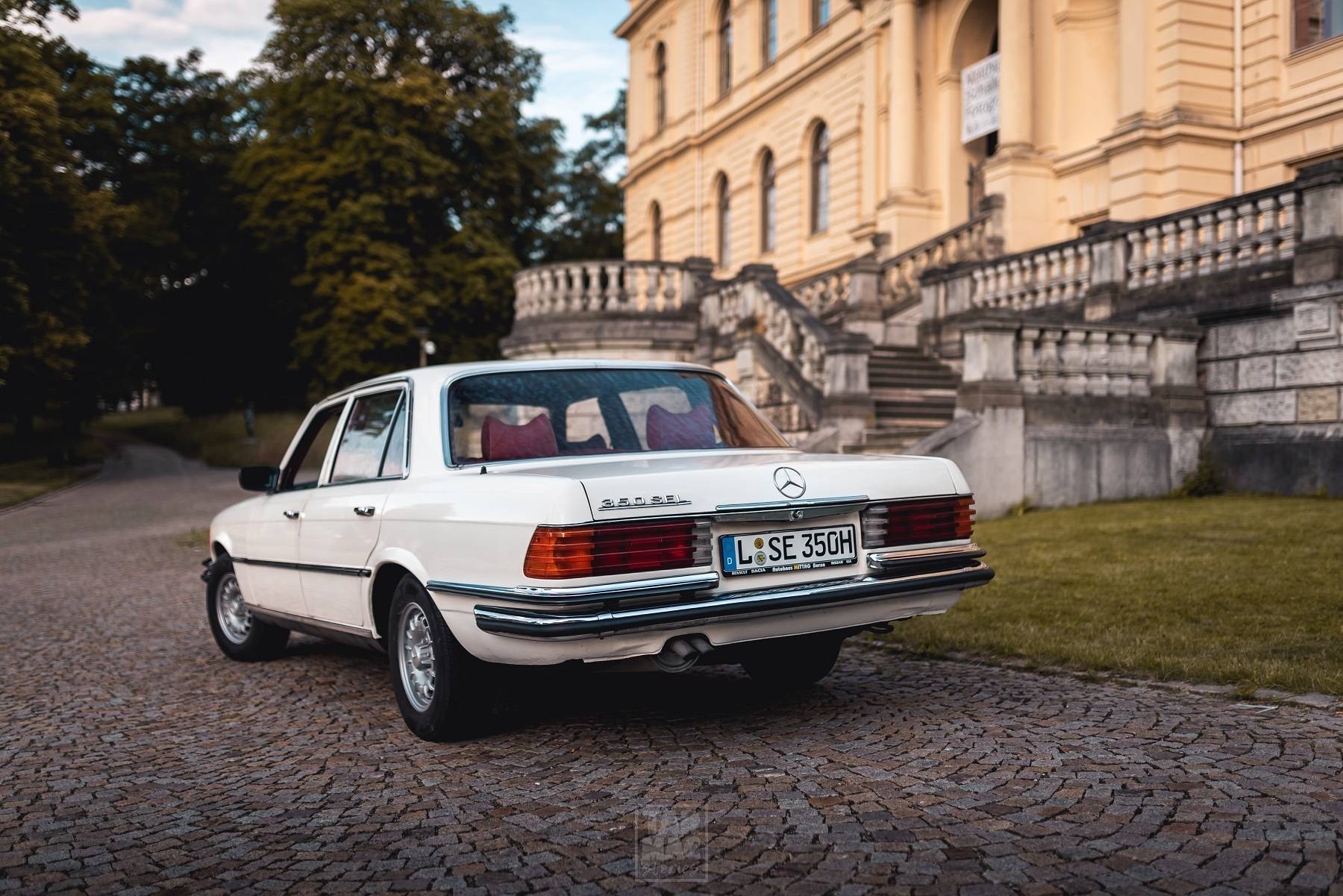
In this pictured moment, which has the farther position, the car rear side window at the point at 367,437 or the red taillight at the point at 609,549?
the car rear side window at the point at 367,437

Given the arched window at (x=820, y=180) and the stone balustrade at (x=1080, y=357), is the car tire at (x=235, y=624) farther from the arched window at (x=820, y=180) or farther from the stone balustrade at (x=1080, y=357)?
the arched window at (x=820, y=180)

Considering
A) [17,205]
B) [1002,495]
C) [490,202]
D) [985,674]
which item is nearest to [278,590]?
[985,674]

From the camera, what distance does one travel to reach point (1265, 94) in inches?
732

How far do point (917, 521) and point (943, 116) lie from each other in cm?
2197

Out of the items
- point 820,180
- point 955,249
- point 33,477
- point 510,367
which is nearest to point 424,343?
point 33,477

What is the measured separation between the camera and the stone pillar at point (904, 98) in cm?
2503

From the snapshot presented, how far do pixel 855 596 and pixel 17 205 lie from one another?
29.2 m

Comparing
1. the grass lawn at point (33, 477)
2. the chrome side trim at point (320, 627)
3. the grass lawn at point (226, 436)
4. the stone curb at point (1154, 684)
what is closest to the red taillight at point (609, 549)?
the chrome side trim at point (320, 627)

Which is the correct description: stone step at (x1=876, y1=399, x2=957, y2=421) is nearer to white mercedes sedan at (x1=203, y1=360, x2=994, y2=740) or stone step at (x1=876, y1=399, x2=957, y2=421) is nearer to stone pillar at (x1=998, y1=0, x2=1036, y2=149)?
stone pillar at (x1=998, y1=0, x2=1036, y2=149)

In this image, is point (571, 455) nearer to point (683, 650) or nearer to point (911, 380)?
point (683, 650)

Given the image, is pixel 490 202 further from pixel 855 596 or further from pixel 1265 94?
pixel 855 596

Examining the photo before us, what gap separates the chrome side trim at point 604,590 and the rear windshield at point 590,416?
95 cm

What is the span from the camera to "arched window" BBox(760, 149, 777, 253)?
32.8 m

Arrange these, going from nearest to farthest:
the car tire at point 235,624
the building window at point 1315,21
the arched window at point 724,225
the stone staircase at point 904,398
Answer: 1. the car tire at point 235,624
2. the stone staircase at point 904,398
3. the building window at point 1315,21
4. the arched window at point 724,225
